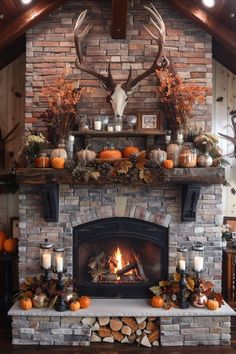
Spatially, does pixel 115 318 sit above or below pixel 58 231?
below

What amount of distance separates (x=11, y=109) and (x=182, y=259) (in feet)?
9.20

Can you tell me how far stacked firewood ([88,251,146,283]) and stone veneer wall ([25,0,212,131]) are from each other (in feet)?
5.24

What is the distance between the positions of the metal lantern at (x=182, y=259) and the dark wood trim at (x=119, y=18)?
93.2 inches

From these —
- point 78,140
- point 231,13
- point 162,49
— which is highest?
point 231,13

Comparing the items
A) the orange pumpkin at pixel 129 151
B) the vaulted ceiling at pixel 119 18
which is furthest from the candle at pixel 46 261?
the vaulted ceiling at pixel 119 18

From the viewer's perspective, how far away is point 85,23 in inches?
167

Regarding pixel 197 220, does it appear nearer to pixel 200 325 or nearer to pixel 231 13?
pixel 200 325

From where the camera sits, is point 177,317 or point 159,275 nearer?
point 177,317

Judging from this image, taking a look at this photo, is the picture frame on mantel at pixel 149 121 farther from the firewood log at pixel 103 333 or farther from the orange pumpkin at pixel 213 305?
the firewood log at pixel 103 333

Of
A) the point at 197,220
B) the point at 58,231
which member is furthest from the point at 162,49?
Answer: the point at 58,231

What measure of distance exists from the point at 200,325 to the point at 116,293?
0.94 m

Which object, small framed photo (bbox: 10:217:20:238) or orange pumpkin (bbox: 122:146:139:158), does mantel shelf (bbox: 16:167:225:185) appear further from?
small framed photo (bbox: 10:217:20:238)

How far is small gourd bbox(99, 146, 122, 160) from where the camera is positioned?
3943 millimetres

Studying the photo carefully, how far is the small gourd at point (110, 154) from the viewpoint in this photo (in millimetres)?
3943
